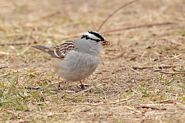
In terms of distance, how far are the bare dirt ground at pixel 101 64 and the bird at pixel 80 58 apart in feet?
0.59

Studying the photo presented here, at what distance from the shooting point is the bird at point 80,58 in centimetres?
739

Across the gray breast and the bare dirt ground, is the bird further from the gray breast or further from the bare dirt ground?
the bare dirt ground

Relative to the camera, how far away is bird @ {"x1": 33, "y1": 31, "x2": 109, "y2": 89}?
24.3 feet

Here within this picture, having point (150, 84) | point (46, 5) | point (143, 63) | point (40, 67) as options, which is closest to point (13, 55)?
point (40, 67)

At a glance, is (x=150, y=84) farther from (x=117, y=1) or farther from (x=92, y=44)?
(x=117, y=1)

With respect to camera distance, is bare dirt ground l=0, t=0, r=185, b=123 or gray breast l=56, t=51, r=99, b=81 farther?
gray breast l=56, t=51, r=99, b=81

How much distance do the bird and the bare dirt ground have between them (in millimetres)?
181

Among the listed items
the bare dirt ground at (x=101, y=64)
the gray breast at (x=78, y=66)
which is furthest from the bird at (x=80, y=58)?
the bare dirt ground at (x=101, y=64)

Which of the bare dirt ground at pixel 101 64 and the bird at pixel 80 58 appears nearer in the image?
the bare dirt ground at pixel 101 64

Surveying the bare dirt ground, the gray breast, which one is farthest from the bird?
the bare dirt ground

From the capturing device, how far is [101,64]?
8898mm

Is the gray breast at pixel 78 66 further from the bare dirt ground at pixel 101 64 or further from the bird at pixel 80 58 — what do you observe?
the bare dirt ground at pixel 101 64

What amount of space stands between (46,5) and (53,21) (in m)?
1.28

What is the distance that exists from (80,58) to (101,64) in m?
1.49
